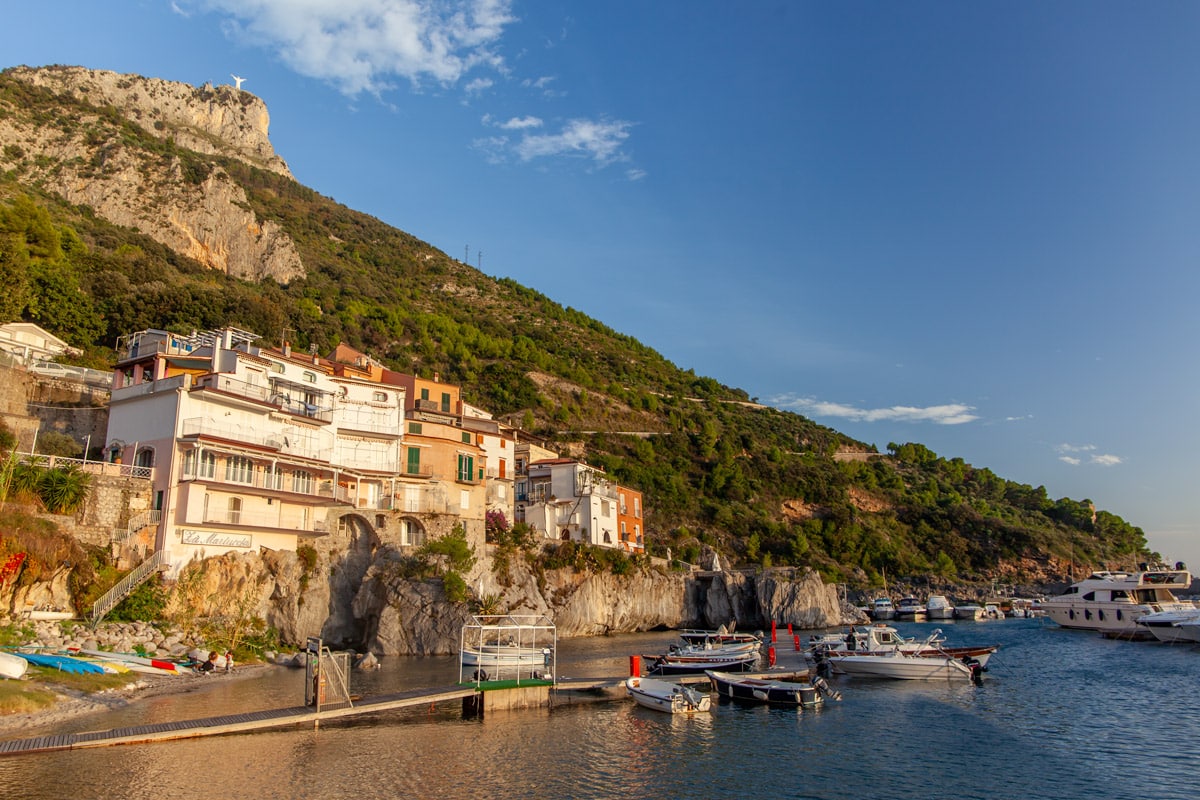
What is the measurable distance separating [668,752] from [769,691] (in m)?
8.82

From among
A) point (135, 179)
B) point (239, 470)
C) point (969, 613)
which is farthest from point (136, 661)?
point (135, 179)

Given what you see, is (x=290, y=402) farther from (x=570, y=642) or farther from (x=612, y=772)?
(x=612, y=772)

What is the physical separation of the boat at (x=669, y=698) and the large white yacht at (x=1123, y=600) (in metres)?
42.8

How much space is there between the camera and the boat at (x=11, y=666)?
23.3 m

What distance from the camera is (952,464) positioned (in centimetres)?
16250

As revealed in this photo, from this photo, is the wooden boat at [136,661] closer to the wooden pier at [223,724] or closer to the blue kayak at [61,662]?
the blue kayak at [61,662]

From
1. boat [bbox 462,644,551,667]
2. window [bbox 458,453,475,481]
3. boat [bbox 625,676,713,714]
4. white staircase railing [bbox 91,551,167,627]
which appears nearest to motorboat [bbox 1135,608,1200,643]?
boat [bbox 625,676,713,714]

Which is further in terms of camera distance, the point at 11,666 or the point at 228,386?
the point at 228,386

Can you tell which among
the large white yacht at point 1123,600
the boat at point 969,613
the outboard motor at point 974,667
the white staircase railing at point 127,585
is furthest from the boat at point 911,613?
the white staircase railing at point 127,585

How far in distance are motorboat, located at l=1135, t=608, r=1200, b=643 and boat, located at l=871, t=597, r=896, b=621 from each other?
2916cm

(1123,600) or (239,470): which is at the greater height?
(239,470)

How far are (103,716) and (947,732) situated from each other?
26.0 metres

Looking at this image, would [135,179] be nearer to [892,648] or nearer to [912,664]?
[892,648]

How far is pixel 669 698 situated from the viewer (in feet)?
88.7
